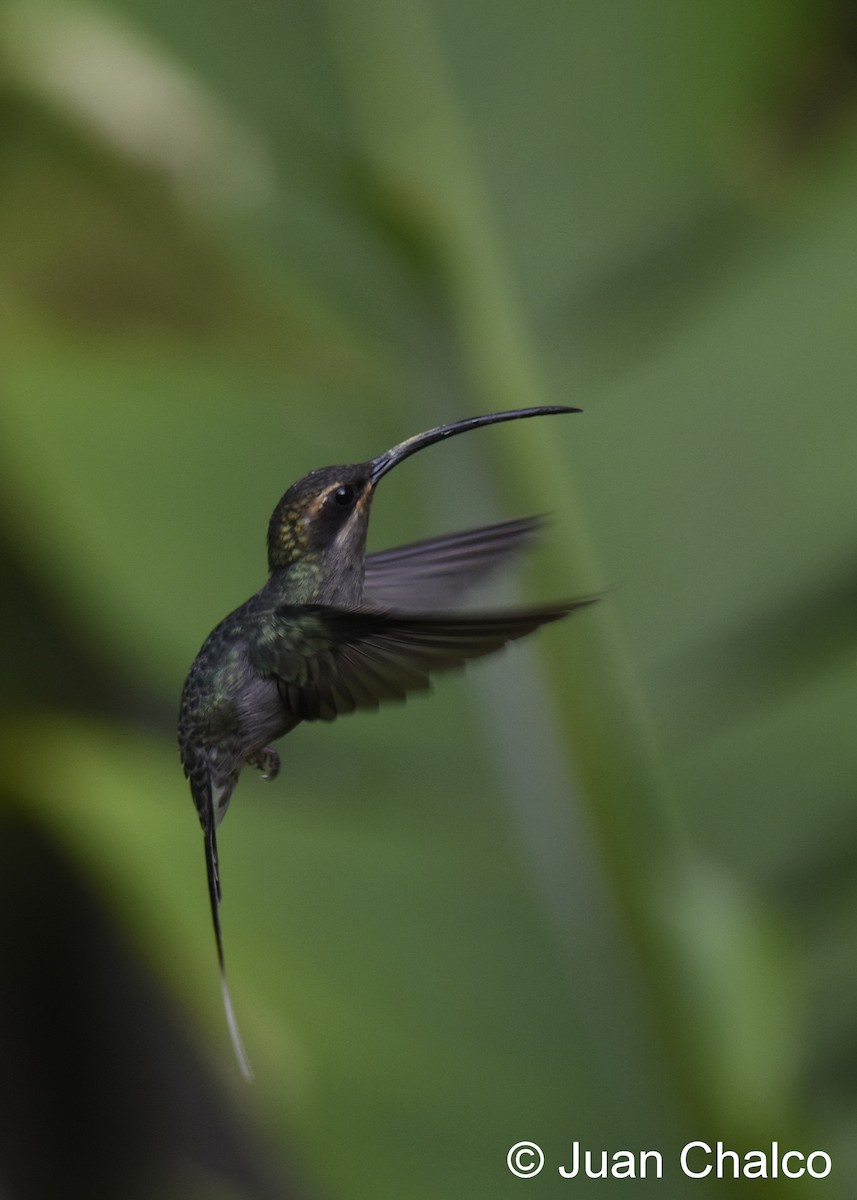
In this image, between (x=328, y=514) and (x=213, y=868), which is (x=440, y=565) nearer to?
(x=328, y=514)

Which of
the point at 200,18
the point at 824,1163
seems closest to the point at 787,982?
the point at 824,1163

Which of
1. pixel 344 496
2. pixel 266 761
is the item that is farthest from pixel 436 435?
pixel 266 761

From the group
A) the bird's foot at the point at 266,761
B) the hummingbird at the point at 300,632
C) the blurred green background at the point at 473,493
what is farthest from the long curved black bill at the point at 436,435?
the blurred green background at the point at 473,493

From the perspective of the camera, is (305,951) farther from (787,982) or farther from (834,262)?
(834,262)

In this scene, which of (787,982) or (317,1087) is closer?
(787,982)

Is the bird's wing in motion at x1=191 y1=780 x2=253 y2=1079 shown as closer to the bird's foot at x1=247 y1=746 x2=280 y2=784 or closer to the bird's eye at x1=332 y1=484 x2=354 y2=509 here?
the bird's foot at x1=247 y1=746 x2=280 y2=784

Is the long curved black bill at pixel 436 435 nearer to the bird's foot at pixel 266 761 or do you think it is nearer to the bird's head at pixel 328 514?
the bird's head at pixel 328 514
